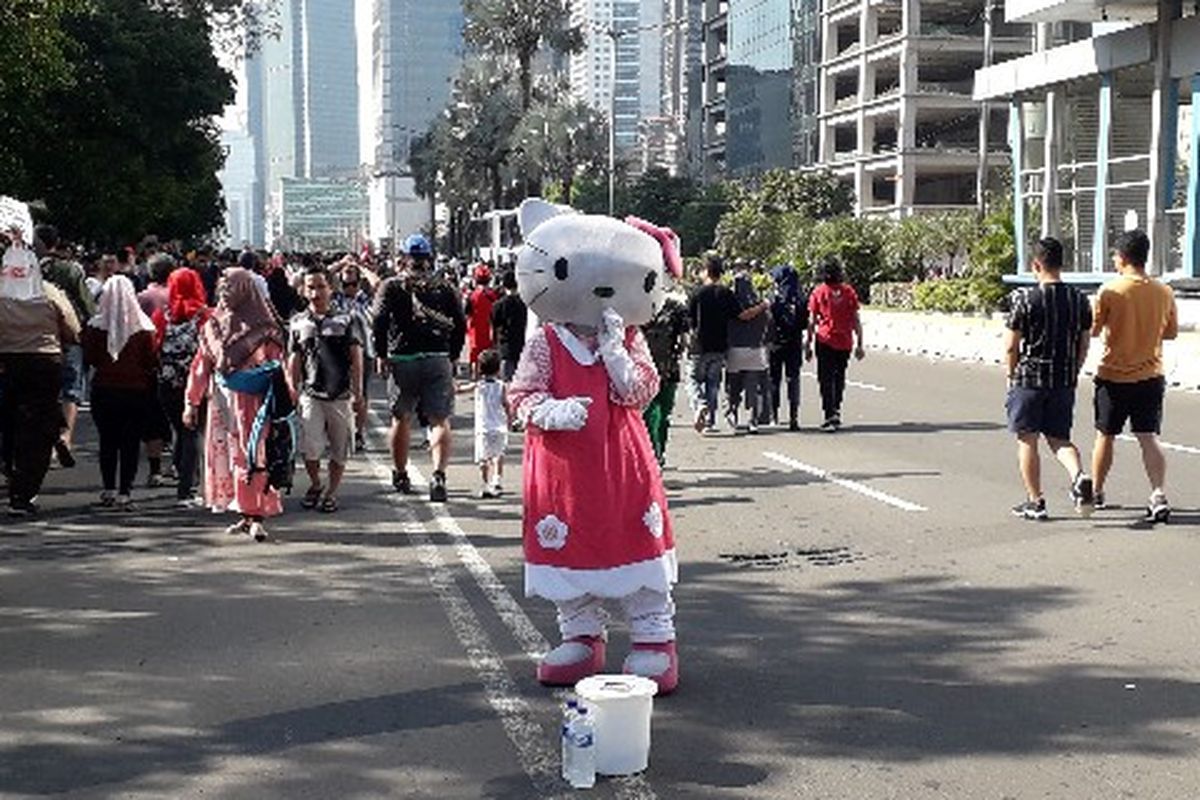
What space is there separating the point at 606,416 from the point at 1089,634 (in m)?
2.60

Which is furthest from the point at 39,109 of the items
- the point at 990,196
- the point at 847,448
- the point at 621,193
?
the point at 621,193

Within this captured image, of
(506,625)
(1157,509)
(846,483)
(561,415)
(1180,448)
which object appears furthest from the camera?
(1180,448)

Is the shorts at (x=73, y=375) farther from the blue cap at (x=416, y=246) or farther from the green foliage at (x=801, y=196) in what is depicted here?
the green foliage at (x=801, y=196)

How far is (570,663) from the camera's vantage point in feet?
19.1

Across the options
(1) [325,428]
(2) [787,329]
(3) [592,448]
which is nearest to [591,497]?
(3) [592,448]

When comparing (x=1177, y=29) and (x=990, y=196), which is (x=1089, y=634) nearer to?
(x=1177, y=29)

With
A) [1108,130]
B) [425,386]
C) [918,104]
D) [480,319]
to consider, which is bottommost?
[425,386]

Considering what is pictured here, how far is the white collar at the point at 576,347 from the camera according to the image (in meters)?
5.86

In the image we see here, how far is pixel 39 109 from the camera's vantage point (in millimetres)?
30547

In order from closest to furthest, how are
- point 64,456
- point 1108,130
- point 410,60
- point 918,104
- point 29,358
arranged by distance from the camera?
point 29,358
point 64,456
point 1108,130
point 918,104
point 410,60

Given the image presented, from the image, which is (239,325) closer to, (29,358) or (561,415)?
(29,358)

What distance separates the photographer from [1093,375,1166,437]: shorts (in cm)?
927

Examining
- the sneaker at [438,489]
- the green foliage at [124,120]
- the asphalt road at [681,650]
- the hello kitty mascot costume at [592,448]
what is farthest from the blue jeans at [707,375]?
the green foliage at [124,120]

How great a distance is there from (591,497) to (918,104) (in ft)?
242
